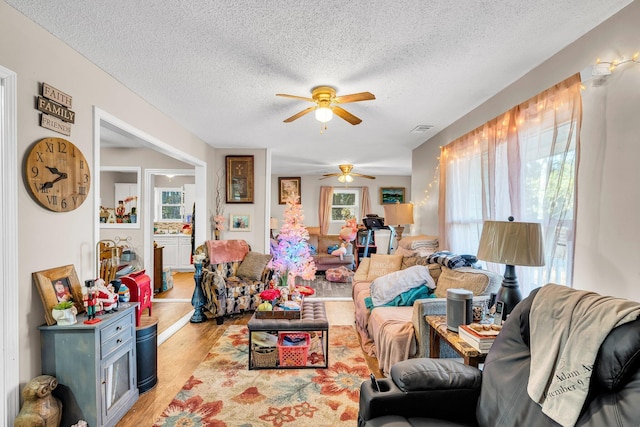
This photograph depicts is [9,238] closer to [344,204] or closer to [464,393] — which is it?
[464,393]

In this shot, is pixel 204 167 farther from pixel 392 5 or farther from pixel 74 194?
pixel 392 5

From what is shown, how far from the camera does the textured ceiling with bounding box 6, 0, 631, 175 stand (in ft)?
5.42

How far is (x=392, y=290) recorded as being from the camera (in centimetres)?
323

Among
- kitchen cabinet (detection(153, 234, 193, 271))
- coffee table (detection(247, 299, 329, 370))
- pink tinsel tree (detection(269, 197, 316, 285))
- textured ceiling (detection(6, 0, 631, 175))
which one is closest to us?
textured ceiling (detection(6, 0, 631, 175))

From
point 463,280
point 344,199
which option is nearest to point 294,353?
point 463,280

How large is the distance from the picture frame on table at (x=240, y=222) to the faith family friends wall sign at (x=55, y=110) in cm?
321

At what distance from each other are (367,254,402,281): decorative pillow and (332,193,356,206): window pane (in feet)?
14.7

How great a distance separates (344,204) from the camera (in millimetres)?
8789

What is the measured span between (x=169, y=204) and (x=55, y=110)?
19.7ft

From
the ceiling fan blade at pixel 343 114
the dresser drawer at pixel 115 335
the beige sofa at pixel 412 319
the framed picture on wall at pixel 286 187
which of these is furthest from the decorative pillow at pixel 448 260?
the framed picture on wall at pixel 286 187

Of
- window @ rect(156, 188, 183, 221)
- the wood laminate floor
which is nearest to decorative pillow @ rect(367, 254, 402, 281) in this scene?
the wood laminate floor

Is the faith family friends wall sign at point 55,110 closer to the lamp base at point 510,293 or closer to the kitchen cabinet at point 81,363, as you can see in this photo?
the kitchen cabinet at point 81,363

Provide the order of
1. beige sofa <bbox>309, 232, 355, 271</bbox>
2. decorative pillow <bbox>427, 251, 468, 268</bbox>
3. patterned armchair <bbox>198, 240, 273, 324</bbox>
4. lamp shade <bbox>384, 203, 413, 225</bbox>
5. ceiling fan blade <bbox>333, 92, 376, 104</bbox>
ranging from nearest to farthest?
ceiling fan blade <bbox>333, 92, 376, 104</bbox>, decorative pillow <bbox>427, 251, 468, 268</bbox>, patterned armchair <bbox>198, 240, 273, 324</bbox>, lamp shade <bbox>384, 203, 413, 225</bbox>, beige sofa <bbox>309, 232, 355, 271</bbox>

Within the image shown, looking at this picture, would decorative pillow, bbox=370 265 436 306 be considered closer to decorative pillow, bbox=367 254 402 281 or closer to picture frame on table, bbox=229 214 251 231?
decorative pillow, bbox=367 254 402 281
